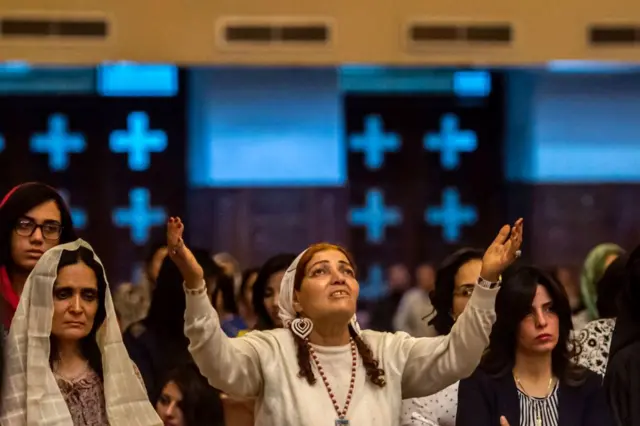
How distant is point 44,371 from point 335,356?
91 centimetres

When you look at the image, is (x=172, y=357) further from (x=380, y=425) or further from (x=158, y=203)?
(x=158, y=203)

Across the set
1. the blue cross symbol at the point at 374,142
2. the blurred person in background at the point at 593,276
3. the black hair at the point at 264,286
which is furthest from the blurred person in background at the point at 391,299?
the black hair at the point at 264,286

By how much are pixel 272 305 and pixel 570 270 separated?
220 inches

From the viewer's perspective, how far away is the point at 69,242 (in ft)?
14.6

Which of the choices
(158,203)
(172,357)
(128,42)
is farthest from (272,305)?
(158,203)

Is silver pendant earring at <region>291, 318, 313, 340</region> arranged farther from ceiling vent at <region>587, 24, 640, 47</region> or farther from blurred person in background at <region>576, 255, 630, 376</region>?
ceiling vent at <region>587, 24, 640, 47</region>

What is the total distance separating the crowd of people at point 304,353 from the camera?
13.5 feet

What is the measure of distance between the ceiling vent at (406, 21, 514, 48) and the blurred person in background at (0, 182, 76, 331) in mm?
6123

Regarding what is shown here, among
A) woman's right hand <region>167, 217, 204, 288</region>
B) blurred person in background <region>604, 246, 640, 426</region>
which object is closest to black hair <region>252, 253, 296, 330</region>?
blurred person in background <region>604, 246, 640, 426</region>

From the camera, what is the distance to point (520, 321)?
15.9ft

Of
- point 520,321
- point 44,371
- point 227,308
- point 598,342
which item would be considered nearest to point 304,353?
point 44,371

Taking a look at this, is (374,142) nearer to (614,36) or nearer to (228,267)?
(614,36)

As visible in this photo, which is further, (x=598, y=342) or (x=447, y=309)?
(x=598, y=342)

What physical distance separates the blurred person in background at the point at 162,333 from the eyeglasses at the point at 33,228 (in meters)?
0.89
